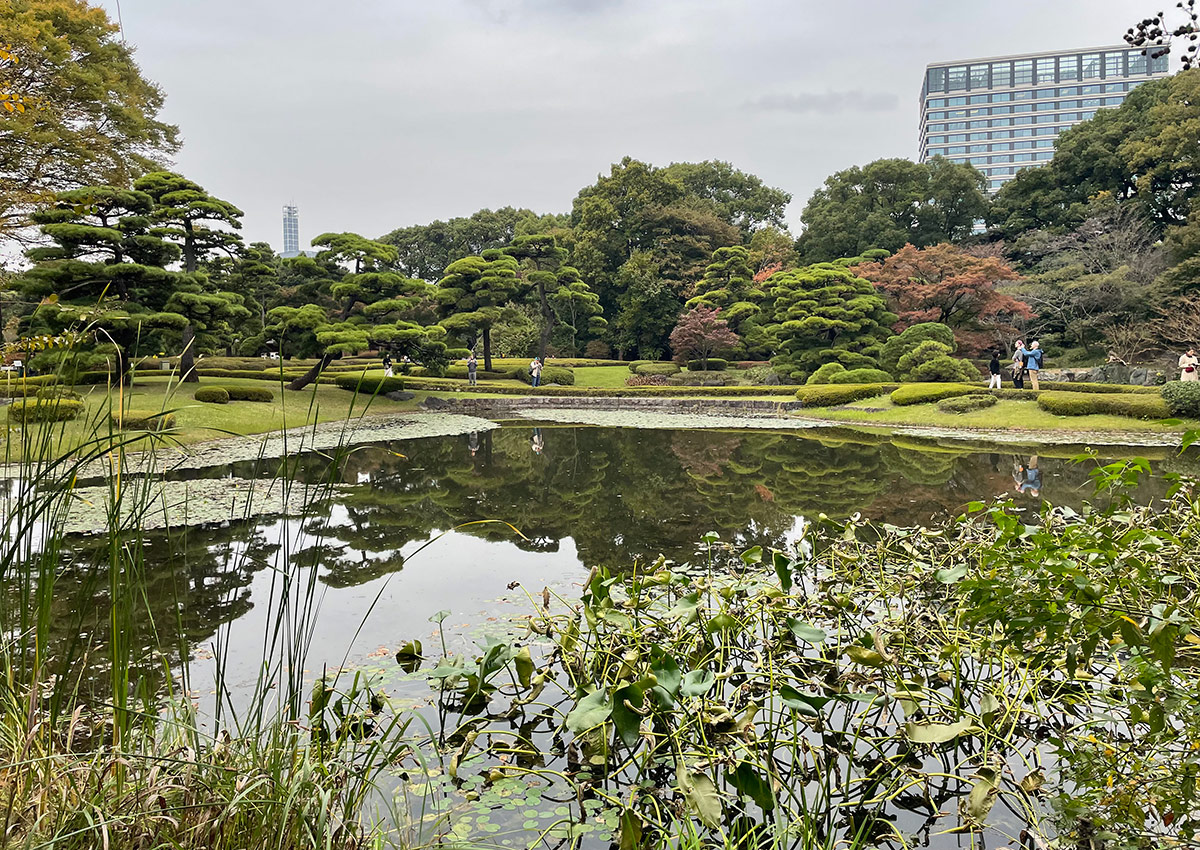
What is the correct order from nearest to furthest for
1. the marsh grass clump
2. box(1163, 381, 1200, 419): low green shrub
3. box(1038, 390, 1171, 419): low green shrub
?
the marsh grass clump → box(1163, 381, 1200, 419): low green shrub → box(1038, 390, 1171, 419): low green shrub

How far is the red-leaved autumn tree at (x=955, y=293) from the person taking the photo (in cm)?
2105

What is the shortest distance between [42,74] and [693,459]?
15.9 meters

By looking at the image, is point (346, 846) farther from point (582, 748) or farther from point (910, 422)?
point (910, 422)

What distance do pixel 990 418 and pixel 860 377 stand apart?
15.7 feet

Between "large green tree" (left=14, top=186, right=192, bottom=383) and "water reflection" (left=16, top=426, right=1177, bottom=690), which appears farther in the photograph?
"large green tree" (left=14, top=186, right=192, bottom=383)

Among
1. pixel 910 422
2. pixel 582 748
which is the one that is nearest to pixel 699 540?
pixel 582 748

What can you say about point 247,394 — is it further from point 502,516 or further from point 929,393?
point 929,393

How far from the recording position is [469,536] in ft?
19.8

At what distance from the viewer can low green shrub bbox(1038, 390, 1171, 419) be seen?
12.4 meters

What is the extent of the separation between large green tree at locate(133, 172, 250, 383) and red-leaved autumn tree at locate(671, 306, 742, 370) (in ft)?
45.0

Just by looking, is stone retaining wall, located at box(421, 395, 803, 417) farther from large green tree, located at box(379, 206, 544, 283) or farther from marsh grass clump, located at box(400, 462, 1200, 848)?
large green tree, located at box(379, 206, 544, 283)

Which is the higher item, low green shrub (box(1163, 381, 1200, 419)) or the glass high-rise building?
the glass high-rise building

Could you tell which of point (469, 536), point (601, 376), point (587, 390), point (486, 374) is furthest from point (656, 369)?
point (469, 536)

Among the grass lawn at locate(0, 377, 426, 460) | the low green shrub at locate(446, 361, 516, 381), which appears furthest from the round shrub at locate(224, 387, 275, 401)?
the low green shrub at locate(446, 361, 516, 381)
